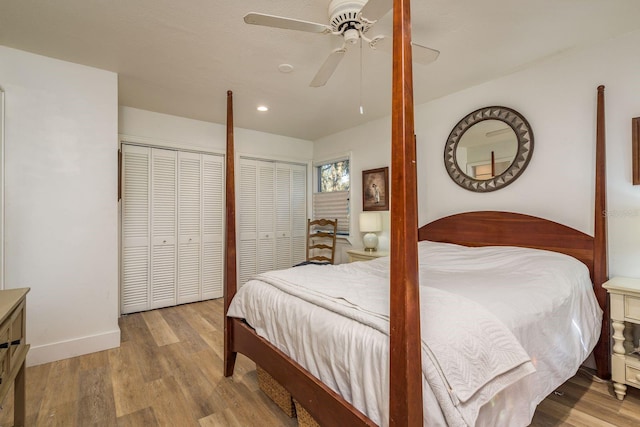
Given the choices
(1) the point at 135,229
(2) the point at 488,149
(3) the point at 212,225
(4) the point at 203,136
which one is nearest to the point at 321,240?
(3) the point at 212,225

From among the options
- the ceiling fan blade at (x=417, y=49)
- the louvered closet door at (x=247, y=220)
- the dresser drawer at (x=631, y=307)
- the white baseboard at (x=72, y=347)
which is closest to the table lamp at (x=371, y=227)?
the louvered closet door at (x=247, y=220)

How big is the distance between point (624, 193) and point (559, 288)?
97 centimetres

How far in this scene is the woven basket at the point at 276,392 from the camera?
173 centimetres

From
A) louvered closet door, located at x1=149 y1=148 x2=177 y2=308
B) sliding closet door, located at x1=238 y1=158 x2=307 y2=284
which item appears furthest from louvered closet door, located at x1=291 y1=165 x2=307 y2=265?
louvered closet door, located at x1=149 y1=148 x2=177 y2=308

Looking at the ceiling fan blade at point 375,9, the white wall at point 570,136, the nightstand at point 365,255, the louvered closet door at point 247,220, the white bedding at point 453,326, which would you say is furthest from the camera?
the louvered closet door at point 247,220

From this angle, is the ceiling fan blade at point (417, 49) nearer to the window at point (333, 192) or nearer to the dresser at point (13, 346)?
the dresser at point (13, 346)

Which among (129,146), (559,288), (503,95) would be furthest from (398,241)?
(129,146)

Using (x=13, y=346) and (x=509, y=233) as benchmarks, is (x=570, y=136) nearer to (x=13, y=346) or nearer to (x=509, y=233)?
(x=509, y=233)

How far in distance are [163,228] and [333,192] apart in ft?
7.64

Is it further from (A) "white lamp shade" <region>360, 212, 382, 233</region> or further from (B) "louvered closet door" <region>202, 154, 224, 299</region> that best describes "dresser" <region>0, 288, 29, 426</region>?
(A) "white lamp shade" <region>360, 212, 382, 233</region>

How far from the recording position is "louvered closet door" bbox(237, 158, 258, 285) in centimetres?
428

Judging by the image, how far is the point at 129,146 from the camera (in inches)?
137

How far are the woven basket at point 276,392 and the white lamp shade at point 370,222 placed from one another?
211 cm

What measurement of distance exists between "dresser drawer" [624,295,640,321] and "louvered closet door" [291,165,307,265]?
3698 millimetres
